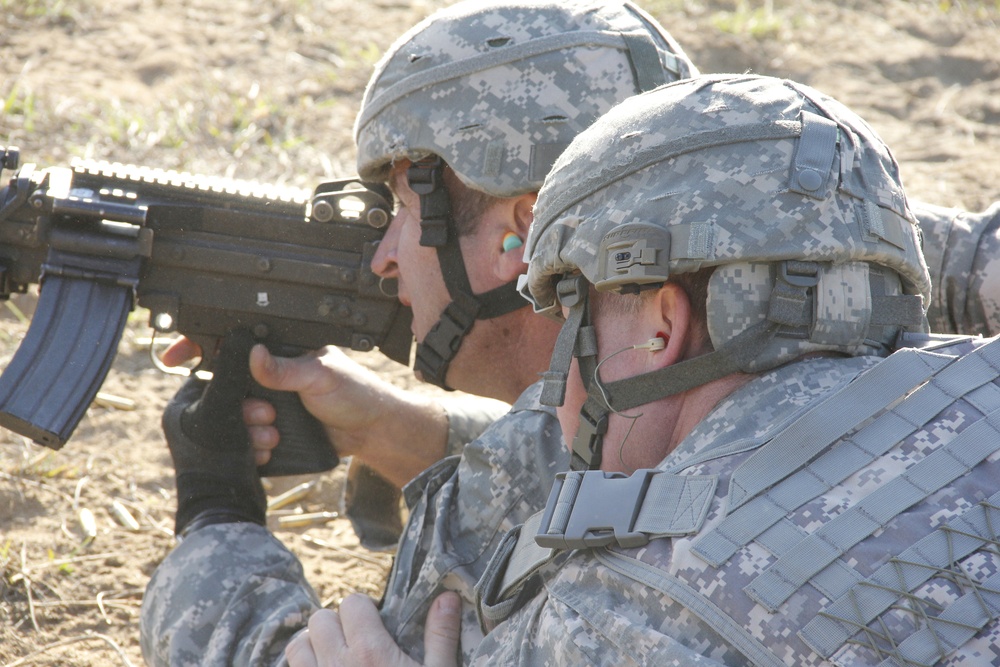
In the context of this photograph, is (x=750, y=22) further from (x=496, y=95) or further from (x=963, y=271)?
(x=496, y=95)

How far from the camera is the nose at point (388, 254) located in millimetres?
3264

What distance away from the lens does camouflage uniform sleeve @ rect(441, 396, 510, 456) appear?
3.76 meters

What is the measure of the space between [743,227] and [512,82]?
1249 mm

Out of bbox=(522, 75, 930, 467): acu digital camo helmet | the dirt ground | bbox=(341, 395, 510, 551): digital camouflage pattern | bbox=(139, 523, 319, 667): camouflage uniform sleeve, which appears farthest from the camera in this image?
the dirt ground

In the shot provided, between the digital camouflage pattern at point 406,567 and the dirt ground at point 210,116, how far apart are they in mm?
674

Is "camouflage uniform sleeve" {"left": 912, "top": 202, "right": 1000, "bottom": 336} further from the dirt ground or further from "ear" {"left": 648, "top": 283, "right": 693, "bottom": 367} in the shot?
the dirt ground

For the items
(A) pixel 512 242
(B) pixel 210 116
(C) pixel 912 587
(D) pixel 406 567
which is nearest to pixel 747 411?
(C) pixel 912 587

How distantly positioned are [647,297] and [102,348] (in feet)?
6.54

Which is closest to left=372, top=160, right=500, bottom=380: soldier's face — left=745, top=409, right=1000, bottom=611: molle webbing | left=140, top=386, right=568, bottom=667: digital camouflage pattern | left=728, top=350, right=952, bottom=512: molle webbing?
left=140, top=386, right=568, bottom=667: digital camouflage pattern

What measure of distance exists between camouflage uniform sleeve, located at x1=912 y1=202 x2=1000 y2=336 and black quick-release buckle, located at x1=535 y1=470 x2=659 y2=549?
1952 millimetres

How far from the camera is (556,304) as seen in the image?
7.32ft

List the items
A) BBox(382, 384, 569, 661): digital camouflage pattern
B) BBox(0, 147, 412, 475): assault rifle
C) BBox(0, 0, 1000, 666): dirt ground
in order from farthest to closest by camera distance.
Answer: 1. BBox(0, 0, 1000, 666): dirt ground
2. BBox(0, 147, 412, 475): assault rifle
3. BBox(382, 384, 569, 661): digital camouflage pattern

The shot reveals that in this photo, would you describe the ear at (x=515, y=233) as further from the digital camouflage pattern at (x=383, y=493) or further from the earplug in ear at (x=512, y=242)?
the digital camouflage pattern at (x=383, y=493)

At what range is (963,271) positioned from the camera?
343cm
